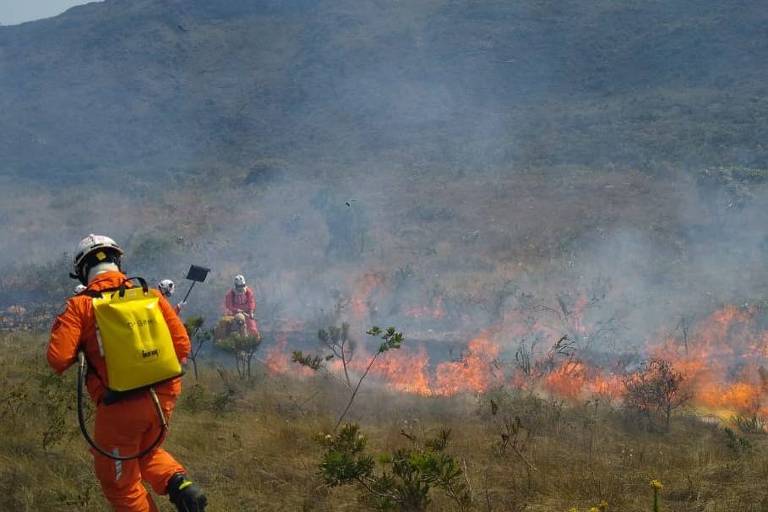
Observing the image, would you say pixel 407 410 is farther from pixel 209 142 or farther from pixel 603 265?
pixel 209 142

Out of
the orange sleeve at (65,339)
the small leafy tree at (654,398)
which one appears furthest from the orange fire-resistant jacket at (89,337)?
the small leafy tree at (654,398)

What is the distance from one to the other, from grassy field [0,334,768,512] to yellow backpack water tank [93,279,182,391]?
4.36ft

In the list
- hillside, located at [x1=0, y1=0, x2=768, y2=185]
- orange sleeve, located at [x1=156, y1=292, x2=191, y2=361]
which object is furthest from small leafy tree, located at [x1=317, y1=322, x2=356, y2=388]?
hillside, located at [x1=0, y1=0, x2=768, y2=185]

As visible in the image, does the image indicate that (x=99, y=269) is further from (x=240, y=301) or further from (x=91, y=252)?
(x=240, y=301)

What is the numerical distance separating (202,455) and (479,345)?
8114 millimetres

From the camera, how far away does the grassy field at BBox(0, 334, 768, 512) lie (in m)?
4.37

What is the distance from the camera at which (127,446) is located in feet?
11.3

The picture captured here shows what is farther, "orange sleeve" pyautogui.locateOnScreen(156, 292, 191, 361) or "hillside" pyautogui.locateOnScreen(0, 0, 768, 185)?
"hillside" pyautogui.locateOnScreen(0, 0, 768, 185)

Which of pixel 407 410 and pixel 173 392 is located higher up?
pixel 173 392

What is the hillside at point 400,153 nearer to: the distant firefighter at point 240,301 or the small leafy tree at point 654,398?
the distant firefighter at point 240,301

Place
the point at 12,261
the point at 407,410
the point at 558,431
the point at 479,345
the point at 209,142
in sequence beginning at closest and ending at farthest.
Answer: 1. the point at 558,431
2. the point at 407,410
3. the point at 479,345
4. the point at 12,261
5. the point at 209,142

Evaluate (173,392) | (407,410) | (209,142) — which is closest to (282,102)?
(209,142)

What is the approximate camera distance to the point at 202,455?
208 inches

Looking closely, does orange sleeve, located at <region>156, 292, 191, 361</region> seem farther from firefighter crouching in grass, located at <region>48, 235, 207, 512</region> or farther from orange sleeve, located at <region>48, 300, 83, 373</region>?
orange sleeve, located at <region>48, 300, 83, 373</region>
